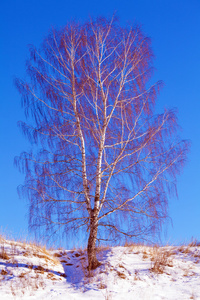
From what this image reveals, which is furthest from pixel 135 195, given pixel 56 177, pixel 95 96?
pixel 95 96

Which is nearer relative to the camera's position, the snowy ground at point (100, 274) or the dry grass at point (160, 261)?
the snowy ground at point (100, 274)

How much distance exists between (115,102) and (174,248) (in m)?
5.82

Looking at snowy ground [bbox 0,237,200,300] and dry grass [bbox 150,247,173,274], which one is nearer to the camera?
snowy ground [bbox 0,237,200,300]

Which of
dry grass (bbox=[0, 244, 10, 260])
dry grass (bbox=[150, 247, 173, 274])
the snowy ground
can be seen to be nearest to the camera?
the snowy ground

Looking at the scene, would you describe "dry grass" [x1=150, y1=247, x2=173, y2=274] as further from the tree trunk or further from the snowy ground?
the tree trunk

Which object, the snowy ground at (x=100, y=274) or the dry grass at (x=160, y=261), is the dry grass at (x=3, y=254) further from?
the dry grass at (x=160, y=261)

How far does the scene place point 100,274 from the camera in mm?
8828

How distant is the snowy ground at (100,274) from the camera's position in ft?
25.9

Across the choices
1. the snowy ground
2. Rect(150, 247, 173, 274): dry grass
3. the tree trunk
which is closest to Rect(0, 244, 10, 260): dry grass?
the snowy ground

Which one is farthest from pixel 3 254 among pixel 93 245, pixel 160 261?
pixel 160 261

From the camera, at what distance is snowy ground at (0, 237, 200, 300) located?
7.89 metres

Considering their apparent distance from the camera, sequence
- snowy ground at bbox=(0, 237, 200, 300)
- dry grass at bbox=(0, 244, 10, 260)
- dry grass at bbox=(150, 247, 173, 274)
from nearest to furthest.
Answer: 1. snowy ground at bbox=(0, 237, 200, 300)
2. dry grass at bbox=(0, 244, 10, 260)
3. dry grass at bbox=(150, 247, 173, 274)

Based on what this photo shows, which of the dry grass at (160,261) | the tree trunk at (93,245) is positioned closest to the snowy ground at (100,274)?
the dry grass at (160,261)

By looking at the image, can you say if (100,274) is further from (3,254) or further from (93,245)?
(3,254)
